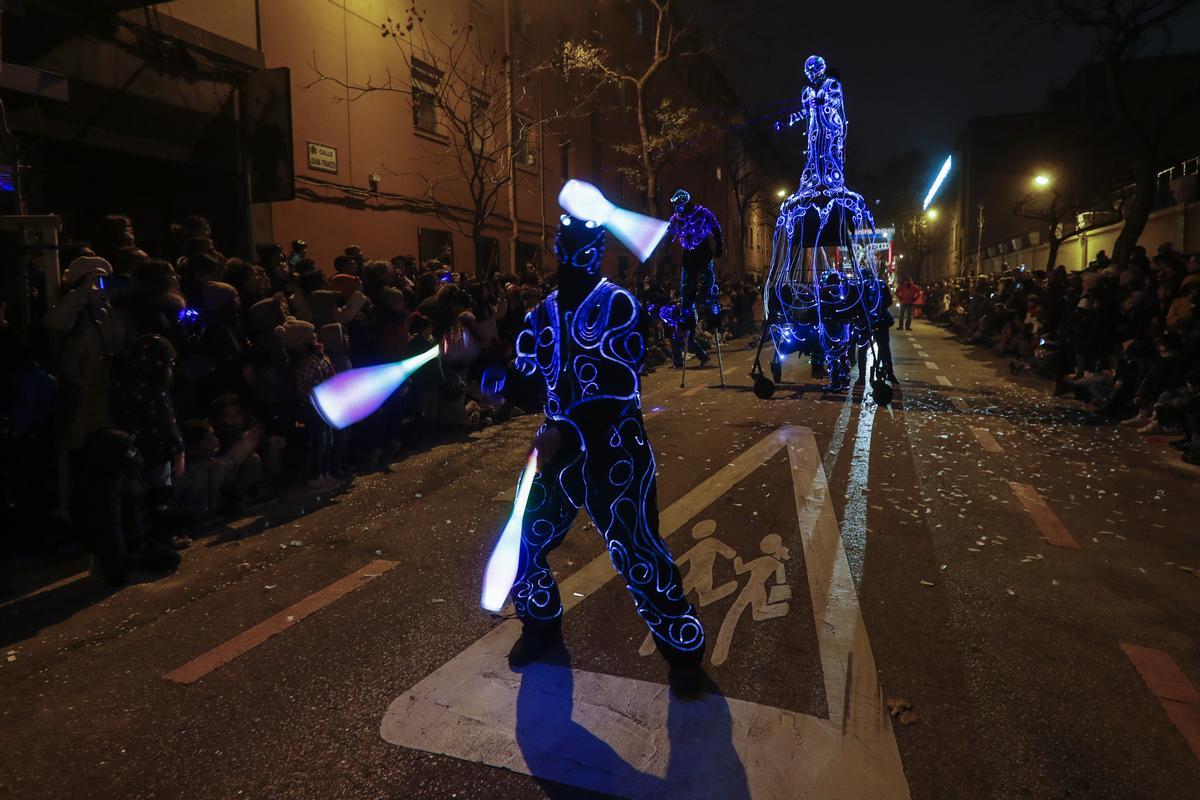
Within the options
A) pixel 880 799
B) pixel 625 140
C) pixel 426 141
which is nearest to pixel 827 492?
pixel 880 799

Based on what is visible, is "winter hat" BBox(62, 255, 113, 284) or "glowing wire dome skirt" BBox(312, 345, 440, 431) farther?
"glowing wire dome skirt" BBox(312, 345, 440, 431)

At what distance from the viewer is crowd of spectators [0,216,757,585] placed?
4.86 m

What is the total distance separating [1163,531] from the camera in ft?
18.7

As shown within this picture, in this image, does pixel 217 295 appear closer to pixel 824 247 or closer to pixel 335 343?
pixel 335 343

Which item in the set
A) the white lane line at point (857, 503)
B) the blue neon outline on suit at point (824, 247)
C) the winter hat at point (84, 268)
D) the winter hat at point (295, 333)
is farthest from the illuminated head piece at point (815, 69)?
the winter hat at point (84, 268)

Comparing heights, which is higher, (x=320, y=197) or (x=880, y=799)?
(x=320, y=197)

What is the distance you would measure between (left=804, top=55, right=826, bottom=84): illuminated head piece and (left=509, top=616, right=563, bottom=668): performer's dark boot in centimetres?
870

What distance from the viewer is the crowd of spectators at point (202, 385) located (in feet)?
15.9

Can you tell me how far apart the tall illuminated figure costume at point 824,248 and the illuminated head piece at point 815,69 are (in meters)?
0.01

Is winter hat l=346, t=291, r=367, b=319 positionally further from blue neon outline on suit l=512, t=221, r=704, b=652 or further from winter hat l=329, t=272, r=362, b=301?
blue neon outline on suit l=512, t=221, r=704, b=652

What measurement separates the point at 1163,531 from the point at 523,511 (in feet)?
16.0

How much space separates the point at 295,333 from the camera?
669cm

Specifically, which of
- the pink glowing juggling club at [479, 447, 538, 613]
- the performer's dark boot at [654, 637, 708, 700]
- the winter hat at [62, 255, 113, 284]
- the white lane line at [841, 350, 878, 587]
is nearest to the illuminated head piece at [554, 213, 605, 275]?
the pink glowing juggling club at [479, 447, 538, 613]

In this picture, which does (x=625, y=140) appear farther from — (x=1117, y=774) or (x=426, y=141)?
(x=1117, y=774)
